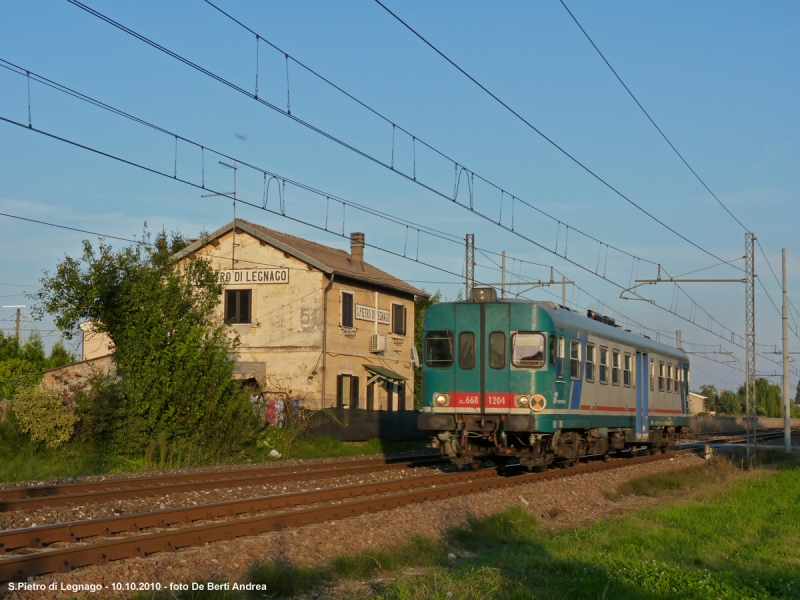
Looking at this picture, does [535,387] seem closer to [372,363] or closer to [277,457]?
[277,457]

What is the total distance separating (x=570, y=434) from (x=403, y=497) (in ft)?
19.0

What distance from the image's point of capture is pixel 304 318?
3400 centimetres

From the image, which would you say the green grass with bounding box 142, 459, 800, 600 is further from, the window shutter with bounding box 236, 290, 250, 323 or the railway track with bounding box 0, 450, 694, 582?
the window shutter with bounding box 236, 290, 250, 323

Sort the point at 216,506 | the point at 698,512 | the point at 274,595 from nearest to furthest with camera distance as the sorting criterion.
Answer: the point at 274,595 → the point at 216,506 → the point at 698,512

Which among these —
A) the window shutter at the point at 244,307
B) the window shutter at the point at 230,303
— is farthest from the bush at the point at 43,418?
the window shutter at the point at 230,303

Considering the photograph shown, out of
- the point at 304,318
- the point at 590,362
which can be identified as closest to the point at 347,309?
the point at 304,318

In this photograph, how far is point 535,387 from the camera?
16.8m

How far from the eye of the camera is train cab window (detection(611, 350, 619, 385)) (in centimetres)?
2048

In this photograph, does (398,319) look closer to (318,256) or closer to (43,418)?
(318,256)

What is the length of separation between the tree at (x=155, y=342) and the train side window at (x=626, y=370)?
30.7ft

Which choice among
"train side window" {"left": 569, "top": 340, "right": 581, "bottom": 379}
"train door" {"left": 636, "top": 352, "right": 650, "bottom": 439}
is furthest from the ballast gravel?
"train door" {"left": 636, "top": 352, "right": 650, "bottom": 439}

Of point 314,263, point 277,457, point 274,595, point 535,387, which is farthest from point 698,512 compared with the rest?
point 314,263

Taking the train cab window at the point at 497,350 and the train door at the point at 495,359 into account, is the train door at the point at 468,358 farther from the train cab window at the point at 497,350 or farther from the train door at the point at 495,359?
the train cab window at the point at 497,350

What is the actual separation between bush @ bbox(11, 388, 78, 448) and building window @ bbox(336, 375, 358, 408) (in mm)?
13784
